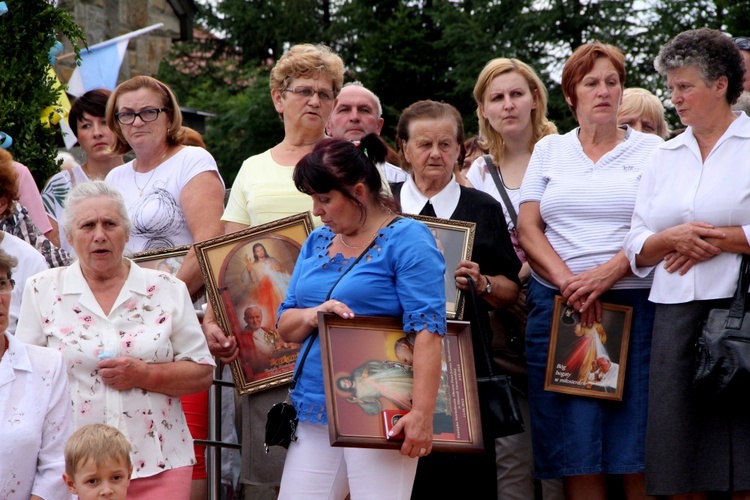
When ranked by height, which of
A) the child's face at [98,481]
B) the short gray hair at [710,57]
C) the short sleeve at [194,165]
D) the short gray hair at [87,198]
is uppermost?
the short gray hair at [710,57]

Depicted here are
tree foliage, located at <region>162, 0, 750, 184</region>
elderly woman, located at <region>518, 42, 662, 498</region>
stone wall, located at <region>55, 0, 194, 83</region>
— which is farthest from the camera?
tree foliage, located at <region>162, 0, 750, 184</region>

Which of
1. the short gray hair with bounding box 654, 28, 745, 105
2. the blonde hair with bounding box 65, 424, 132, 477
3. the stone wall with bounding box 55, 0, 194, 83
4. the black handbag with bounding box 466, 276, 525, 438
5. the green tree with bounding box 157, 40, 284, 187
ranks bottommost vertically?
the blonde hair with bounding box 65, 424, 132, 477

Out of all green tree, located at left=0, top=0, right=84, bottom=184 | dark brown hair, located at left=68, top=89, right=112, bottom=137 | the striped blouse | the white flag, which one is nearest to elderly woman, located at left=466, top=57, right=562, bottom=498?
the striped blouse

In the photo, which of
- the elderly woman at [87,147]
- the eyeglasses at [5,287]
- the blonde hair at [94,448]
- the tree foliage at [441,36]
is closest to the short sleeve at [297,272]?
the blonde hair at [94,448]

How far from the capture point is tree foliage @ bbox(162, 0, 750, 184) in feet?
70.5

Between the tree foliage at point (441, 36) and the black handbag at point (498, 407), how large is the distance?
13.8 metres

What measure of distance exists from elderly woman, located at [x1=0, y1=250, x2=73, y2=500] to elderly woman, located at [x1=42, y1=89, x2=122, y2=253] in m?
2.40

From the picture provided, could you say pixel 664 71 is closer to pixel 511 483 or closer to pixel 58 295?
pixel 511 483

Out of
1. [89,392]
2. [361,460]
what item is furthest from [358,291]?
[89,392]

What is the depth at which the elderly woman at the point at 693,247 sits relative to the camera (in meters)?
4.94

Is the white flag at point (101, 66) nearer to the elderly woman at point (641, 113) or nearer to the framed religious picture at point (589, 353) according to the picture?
the elderly woman at point (641, 113)

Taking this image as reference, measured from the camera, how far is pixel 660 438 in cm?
500

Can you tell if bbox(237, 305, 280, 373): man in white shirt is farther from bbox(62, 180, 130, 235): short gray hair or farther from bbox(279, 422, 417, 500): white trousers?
bbox(279, 422, 417, 500): white trousers

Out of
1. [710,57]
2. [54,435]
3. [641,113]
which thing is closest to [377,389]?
[54,435]
